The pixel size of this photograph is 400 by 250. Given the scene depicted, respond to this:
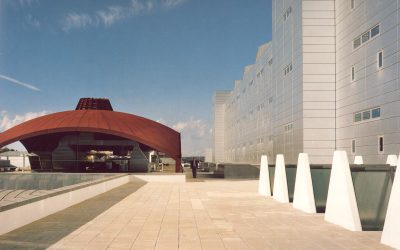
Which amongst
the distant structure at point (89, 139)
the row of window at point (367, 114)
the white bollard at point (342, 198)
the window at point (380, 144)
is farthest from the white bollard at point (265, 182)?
the distant structure at point (89, 139)

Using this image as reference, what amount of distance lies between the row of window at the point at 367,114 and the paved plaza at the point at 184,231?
702 inches

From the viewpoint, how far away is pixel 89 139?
4853 centimetres

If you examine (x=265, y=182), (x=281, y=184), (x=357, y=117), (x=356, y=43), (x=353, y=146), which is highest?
(x=356, y=43)

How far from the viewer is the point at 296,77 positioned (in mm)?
39750

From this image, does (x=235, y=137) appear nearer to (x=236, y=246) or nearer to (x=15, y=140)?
(x=15, y=140)

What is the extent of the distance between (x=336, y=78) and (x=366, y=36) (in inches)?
257

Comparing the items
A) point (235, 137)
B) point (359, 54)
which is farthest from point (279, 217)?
point (235, 137)

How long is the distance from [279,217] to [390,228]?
4662mm

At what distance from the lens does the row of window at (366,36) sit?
29.9m

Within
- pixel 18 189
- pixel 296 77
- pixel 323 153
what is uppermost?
pixel 296 77

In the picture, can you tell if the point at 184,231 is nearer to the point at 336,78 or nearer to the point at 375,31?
the point at 375,31

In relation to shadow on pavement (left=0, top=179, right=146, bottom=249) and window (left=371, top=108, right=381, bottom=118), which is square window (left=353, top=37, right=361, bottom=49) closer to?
window (left=371, top=108, right=381, bottom=118)

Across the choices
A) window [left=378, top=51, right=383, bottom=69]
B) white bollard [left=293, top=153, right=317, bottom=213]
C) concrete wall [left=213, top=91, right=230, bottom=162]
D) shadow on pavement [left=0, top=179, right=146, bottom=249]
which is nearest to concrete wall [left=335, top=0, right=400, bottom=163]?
window [left=378, top=51, right=383, bottom=69]

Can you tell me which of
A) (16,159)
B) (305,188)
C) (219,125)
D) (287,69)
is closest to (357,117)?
(287,69)
